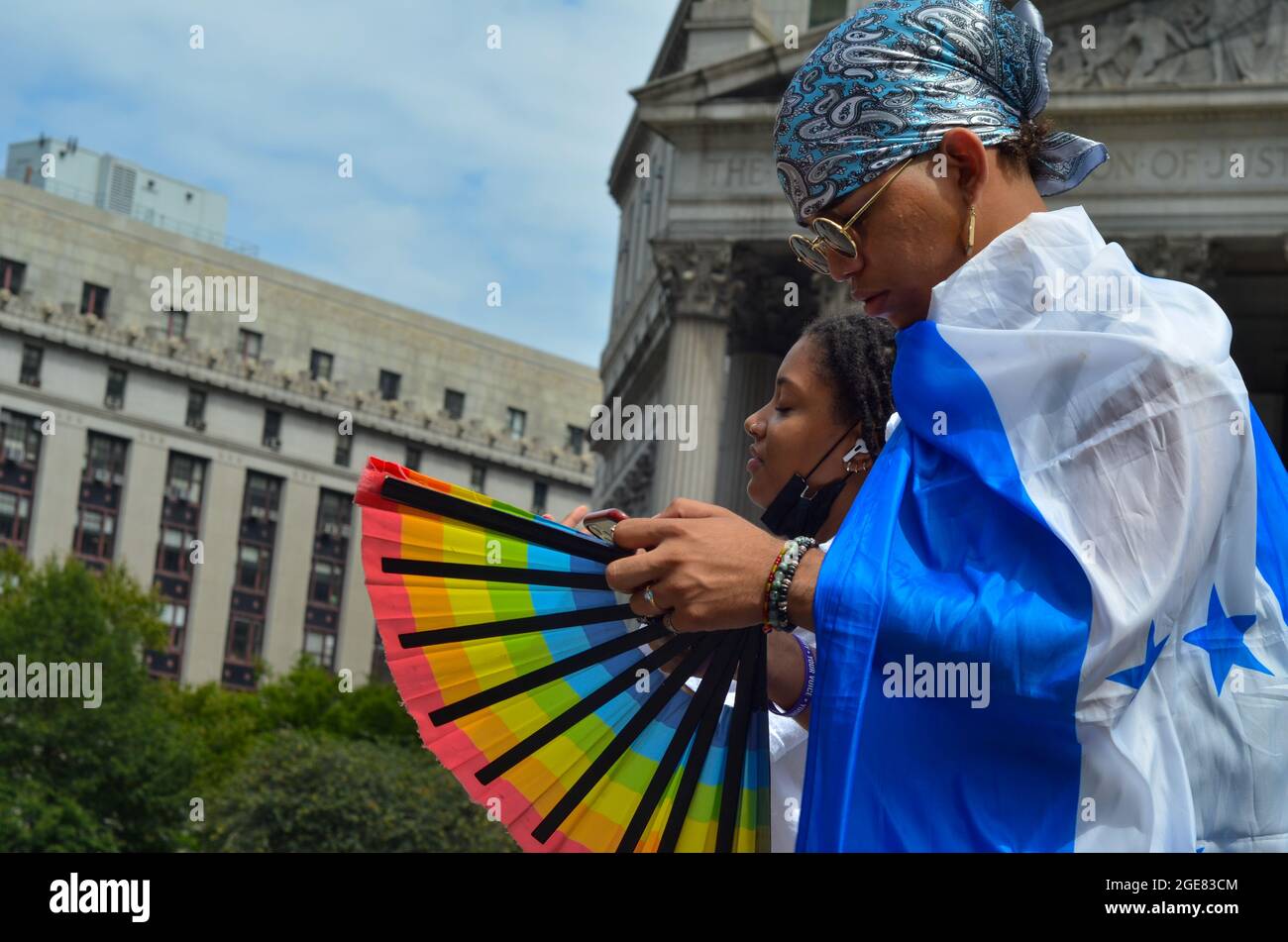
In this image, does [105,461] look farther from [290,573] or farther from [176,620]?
[290,573]

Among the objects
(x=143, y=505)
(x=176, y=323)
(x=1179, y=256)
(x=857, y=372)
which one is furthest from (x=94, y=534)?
(x=857, y=372)

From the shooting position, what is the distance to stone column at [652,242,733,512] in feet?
106

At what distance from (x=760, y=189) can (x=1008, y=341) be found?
30.5 meters

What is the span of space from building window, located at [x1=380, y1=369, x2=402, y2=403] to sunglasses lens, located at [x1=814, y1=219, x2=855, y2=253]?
103 meters

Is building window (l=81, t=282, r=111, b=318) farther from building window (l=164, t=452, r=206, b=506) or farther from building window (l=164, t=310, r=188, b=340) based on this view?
building window (l=164, t=452, r=206, b=506)

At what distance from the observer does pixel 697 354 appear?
32.8 metres

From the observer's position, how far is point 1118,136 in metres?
30.8

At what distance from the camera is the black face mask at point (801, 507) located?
4.15m

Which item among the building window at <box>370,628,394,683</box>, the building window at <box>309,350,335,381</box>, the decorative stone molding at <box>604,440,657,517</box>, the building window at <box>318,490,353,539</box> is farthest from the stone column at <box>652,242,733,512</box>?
the building window at <box>309,350,335,381</box>

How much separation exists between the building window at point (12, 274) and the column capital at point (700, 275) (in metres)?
67.6
